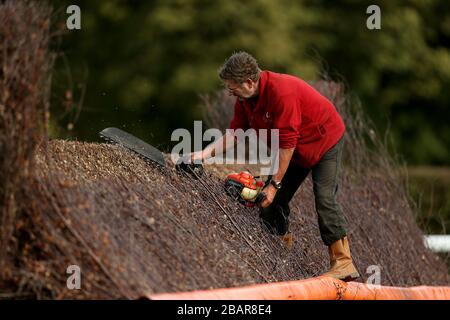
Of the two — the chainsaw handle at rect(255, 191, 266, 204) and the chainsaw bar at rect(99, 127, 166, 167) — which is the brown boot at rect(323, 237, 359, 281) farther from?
the chainsaw bar at rect(99, 127, 166, 167)

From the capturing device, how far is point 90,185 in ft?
22.3

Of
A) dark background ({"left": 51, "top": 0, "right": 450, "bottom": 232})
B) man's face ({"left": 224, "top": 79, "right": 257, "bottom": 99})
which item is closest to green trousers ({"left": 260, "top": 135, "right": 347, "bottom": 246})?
man's face ({"left": 224, "top": 79, "right": 257, "bottom": 99})

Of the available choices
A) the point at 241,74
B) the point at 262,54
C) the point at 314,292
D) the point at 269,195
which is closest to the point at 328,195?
the point at 269,195

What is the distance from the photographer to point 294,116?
7.96 metres

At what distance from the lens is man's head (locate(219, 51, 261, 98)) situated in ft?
25.9

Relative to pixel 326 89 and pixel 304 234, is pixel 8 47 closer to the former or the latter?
pixel 304 234

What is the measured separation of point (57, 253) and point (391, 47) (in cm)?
1983

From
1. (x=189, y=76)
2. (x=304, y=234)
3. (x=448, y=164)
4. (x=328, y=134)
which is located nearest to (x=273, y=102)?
(x=328, y=134)

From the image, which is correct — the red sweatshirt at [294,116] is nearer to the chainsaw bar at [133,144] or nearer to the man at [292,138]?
the man at [292,138]

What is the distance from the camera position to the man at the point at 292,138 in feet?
26.1

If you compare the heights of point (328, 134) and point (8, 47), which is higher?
point (8, 47)

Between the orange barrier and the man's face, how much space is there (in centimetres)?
148

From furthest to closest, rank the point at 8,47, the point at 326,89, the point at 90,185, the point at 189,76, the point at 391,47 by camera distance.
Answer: the point at 391,47, the point at 189,76, the point at 326,89, the point at 90,185, the point at 8,47

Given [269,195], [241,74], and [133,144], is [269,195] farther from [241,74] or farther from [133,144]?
[133,144]
